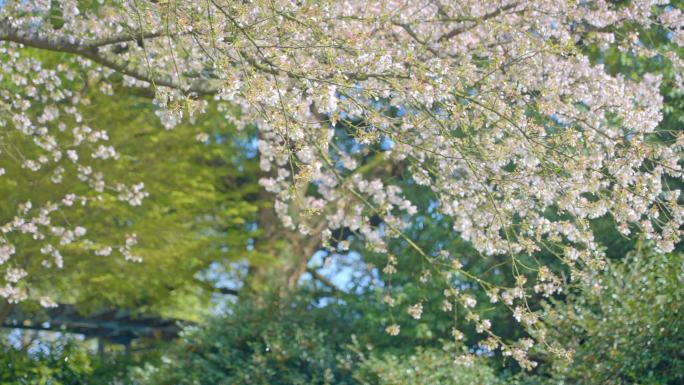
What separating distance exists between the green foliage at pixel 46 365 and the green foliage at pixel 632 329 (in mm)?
5860

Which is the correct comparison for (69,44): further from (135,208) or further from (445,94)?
(135,208)

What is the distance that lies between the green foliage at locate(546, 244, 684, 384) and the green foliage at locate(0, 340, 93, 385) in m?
5.86

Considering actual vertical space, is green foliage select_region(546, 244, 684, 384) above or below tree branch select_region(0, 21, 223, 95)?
below

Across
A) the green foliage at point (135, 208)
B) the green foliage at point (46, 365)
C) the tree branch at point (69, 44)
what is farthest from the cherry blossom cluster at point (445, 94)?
the green foliage at point (46, 365)

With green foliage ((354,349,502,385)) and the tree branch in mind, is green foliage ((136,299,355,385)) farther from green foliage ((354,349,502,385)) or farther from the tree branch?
the tree branch

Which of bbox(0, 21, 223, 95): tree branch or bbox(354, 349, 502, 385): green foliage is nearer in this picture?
bbox(0, 21, 223, 95): tree branch

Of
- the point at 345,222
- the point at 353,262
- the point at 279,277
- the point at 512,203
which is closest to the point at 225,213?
the point at 279,277

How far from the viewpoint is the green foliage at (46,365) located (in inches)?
420

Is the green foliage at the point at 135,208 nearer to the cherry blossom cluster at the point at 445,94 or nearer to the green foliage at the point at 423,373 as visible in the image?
the cherry blossom cluster at the point at 445,94

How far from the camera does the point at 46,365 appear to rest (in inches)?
442

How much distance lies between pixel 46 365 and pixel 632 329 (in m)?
7.00

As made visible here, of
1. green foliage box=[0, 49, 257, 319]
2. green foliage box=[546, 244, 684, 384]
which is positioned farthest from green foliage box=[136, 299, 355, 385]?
green foliage box=[546, 244, 684, 384]

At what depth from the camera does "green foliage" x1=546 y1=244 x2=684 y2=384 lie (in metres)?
7.96

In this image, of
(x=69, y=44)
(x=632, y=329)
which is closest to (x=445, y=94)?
(x=69, y=44)
